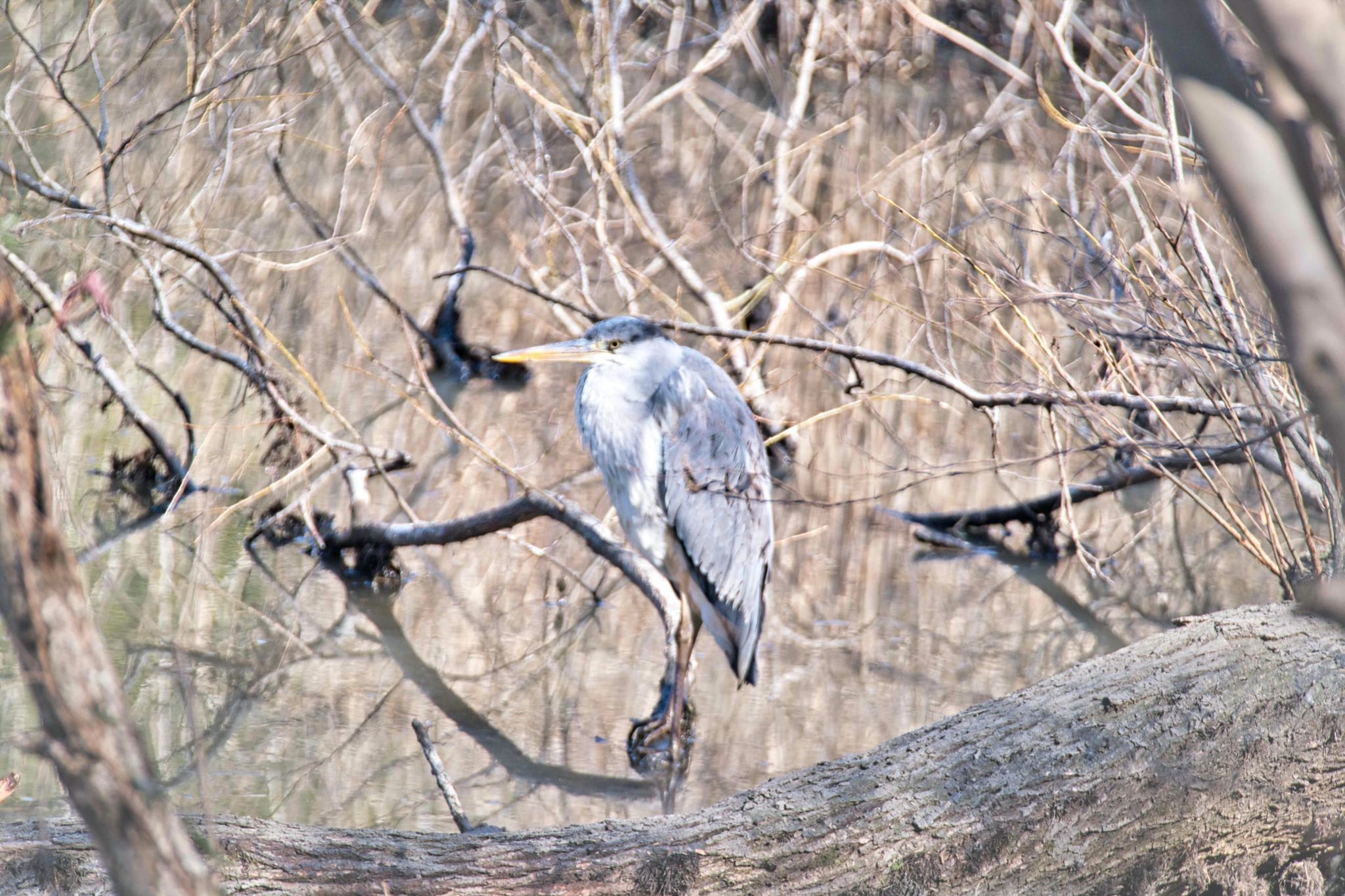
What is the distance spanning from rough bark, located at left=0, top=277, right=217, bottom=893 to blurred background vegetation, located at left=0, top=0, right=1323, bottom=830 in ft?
1.53

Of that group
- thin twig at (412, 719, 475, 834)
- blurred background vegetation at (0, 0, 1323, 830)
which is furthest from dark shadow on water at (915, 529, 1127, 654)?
thin twig at (412, 719, 475, 834)

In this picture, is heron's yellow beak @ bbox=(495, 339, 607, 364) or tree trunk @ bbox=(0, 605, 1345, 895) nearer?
tree trunk @ bbox=(0, 605, 1345, 895)

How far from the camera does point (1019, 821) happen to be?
87.7 inches

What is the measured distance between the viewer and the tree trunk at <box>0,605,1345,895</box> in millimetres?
1988

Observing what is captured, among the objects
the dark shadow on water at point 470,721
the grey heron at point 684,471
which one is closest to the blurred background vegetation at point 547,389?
the dark shadow on water at point 470,721

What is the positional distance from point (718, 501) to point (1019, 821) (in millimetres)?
1685

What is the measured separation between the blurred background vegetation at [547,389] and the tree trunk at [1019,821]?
41 cm

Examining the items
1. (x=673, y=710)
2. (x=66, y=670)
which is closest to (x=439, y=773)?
(x=673, y=710)

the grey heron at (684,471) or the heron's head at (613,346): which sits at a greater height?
the heron's head at (613,346)

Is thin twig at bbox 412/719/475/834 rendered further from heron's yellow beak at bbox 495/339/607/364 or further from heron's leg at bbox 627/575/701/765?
heron's yellow beak at bbox 495/339/607/364

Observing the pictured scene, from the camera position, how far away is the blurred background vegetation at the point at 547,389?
342cm

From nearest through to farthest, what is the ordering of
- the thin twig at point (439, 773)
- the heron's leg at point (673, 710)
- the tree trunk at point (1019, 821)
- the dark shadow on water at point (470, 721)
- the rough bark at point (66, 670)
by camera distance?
the rough bark at point (66, 670) → the tree trunk at point (1019, 821) → the thin twig at point (439, 773) → the dark shadow on water at point (470, 721) → the heron's leg at point (673, 710)

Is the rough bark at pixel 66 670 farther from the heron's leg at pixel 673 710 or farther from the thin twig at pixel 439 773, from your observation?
the heron's leg at pixel 673 710

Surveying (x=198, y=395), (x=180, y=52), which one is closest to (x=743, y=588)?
(x=198, y=395)
